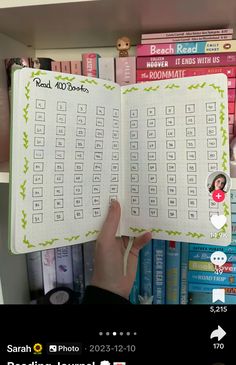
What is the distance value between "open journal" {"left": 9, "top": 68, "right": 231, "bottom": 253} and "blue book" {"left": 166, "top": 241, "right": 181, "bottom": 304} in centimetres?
13

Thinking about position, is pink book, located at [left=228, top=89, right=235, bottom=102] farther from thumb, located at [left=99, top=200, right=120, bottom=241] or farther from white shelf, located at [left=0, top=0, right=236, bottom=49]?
thumb, located at [left=99, top=200, right=120, bottom=241]

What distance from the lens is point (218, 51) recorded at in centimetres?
53

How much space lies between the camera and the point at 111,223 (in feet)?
1.73

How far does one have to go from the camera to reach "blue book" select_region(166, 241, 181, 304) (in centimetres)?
62

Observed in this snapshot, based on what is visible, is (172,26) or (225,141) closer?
(225,141)

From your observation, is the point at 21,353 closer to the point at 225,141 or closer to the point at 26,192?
the point at 26,192

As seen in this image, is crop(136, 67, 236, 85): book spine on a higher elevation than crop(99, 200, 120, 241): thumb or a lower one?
higher

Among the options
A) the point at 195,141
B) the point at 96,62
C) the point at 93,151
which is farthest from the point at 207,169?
the point at 96,62

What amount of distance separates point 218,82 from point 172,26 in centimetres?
20

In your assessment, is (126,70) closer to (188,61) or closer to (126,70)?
(126,70)


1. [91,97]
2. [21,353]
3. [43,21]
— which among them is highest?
[43,21]

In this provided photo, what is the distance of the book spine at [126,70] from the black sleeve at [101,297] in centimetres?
39

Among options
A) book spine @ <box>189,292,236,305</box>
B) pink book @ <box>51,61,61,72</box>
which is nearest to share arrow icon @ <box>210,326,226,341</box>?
book spine @ <box>189,292,236,305</box>

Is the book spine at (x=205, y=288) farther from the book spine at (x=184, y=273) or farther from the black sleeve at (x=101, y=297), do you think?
the black sleeve at (x=101, y=297)
